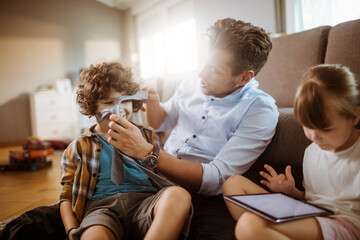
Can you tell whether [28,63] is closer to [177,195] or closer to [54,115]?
[54,115]

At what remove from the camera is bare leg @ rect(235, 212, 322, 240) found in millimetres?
652

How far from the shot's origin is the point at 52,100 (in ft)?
14.1

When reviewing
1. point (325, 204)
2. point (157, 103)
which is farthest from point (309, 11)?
point (325, 204)

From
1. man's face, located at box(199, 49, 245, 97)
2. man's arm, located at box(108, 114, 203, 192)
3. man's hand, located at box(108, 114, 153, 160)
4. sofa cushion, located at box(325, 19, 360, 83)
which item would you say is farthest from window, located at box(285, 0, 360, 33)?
man's hand, located at box(108, 114, 153, 160)

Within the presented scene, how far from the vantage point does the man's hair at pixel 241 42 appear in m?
1.06

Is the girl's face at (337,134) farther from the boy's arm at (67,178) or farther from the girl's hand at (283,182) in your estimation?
the boy's arm at (67,178)

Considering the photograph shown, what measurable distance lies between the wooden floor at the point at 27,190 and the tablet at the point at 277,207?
4.58 feet

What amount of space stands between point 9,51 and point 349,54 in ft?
15.4

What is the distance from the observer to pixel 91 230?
80 cm

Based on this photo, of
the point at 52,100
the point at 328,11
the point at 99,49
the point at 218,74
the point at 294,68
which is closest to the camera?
the point at 218,74

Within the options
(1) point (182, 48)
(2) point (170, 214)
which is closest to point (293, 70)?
(2) point (170, 214)

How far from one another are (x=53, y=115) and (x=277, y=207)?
4.23 metres

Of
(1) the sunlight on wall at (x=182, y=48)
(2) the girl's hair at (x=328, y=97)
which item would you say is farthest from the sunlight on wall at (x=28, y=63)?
(2) the girl's hair at (x=328, y=97)

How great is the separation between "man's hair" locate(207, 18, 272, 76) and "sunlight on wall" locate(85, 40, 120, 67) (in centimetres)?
442
